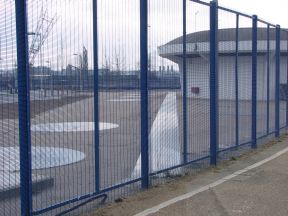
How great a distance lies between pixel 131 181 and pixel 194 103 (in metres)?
2.46

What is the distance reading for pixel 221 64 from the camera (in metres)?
11.2

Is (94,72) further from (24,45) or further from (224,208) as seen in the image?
(224,208)

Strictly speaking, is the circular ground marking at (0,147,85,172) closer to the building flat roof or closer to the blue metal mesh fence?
the blue metal mesh fence

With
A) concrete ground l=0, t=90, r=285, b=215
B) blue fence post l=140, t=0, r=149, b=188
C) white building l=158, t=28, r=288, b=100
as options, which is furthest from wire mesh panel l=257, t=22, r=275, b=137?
blue fence post l=140, t=0, r=149, b=188

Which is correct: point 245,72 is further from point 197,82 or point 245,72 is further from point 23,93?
point 23,93

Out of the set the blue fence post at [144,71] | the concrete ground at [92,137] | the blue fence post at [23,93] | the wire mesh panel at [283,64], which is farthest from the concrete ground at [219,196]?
the wire mesh panel at [283,64]

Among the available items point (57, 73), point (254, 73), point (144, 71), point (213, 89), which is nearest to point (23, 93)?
point (57, 73)

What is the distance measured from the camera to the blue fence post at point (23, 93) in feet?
18.0

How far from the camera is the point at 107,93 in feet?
23.1

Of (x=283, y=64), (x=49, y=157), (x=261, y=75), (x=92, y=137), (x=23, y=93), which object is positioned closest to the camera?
(x=23, y=93)

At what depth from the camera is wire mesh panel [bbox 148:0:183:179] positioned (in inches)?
316

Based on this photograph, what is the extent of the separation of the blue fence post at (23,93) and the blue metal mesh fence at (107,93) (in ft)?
0.04

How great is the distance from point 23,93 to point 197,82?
4.75 meters

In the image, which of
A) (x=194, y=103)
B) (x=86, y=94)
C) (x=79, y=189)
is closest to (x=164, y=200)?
(x=79, y=189)
